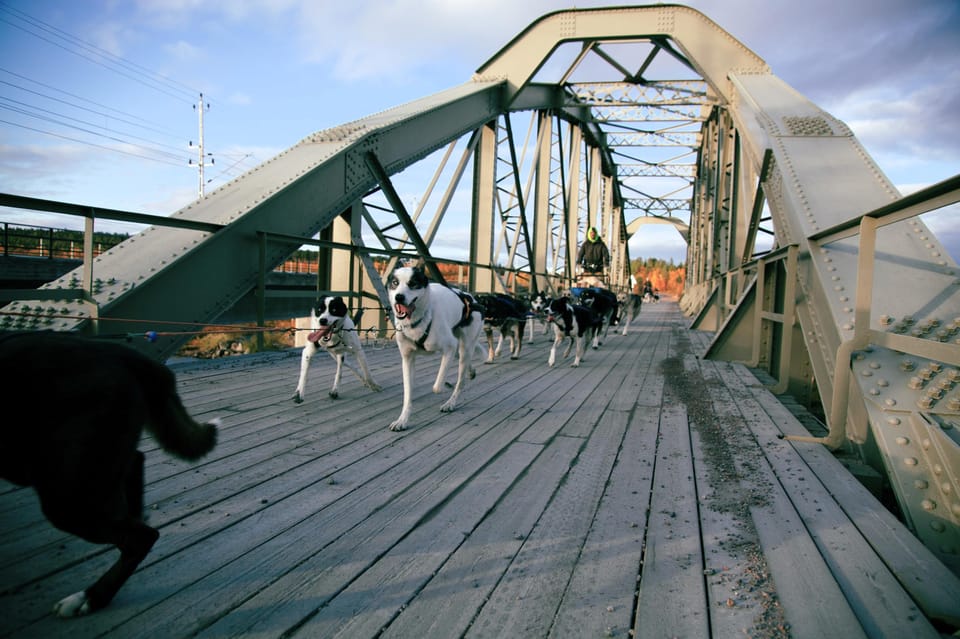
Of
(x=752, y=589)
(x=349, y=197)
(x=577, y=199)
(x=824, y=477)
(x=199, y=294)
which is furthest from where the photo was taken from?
(x=577, y=199)

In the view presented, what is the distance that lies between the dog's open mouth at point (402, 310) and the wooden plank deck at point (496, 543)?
35.5 inches

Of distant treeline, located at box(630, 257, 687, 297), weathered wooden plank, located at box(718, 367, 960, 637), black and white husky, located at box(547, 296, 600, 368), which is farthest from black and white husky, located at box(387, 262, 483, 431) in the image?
distant treeline, located at box(630, 257, 687, 297)

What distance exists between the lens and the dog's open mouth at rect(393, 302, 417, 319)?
3.96m

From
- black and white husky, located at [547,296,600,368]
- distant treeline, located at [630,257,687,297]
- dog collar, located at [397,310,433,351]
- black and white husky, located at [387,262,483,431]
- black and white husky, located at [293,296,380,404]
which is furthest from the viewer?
distant treeline, located at [630,257,687,297]

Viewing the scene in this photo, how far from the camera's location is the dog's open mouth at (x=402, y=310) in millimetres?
3963

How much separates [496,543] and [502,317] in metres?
5.72

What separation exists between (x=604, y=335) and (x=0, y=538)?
35.6ft

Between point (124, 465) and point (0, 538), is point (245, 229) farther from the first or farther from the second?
point (124, 465)

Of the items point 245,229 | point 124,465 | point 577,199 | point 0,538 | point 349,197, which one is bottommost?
point 0,538

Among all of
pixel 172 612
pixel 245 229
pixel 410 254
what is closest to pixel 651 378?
pixel 410 254

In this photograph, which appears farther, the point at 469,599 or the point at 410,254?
the point at 410,254

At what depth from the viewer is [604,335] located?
461 inches

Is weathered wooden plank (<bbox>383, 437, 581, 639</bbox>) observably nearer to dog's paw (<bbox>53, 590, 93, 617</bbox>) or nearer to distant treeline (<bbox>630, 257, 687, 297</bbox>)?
dog's paw (<bbox>53, 590, 93, 617</bbox>)

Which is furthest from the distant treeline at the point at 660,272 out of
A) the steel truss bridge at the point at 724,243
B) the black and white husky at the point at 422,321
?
the black and white husky at the point at 422,321
